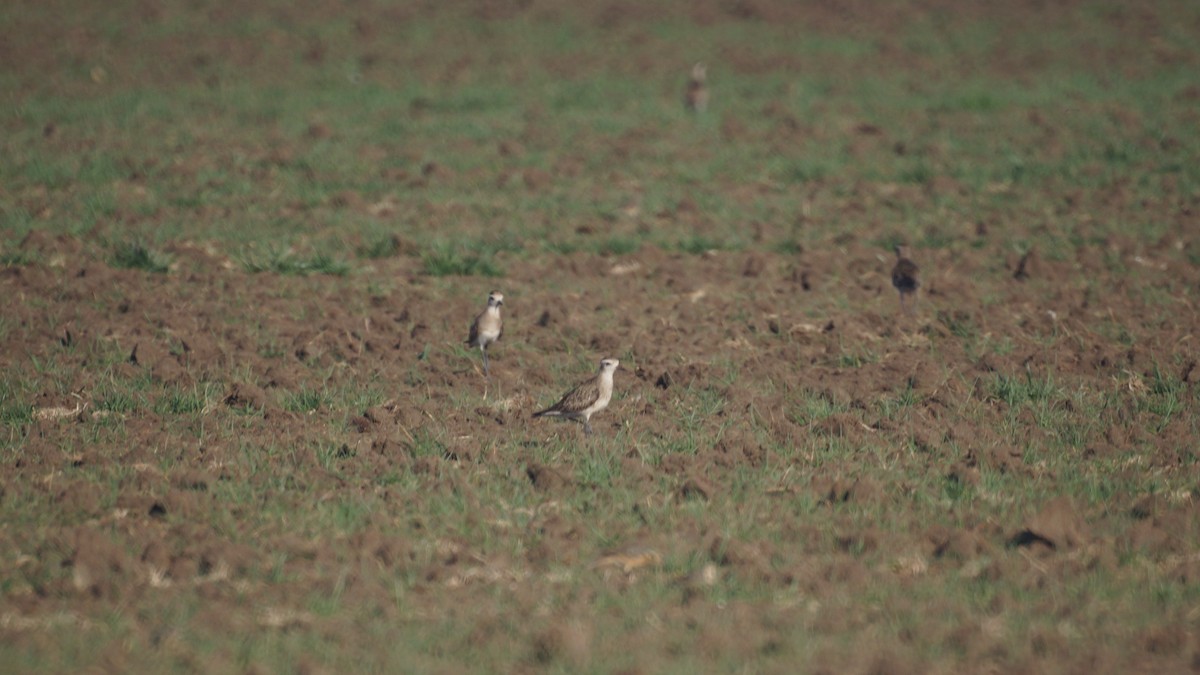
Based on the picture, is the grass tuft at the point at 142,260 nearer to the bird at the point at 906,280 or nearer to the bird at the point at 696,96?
the bird at the point at 906,280

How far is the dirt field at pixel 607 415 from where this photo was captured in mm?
6426

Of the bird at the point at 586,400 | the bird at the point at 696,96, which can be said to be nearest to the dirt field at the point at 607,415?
the bird at the point at 586,400

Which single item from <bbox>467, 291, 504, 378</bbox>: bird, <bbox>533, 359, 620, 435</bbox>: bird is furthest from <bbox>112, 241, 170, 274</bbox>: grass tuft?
<bbox>533, 359, 620, 435</bbox>: bird

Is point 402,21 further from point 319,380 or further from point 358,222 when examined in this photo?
point 319,380

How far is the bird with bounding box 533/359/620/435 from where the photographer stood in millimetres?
9141

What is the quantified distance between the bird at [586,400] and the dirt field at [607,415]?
21 centimetres

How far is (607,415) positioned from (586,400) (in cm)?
69

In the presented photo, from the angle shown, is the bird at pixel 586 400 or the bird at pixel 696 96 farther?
the bird at pixel 696 96

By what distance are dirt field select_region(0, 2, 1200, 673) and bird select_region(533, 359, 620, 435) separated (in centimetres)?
21

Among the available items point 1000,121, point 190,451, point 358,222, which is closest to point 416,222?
point 358,222

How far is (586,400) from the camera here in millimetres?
9133

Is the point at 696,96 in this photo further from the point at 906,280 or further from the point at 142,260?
the point at 142,260

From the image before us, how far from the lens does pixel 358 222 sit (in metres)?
16.0

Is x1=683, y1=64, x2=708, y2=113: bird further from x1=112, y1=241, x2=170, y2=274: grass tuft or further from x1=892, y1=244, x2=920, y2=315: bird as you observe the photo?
x1=112, y1=241, x2=170, y2=274: grass tuft
